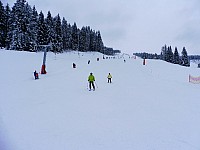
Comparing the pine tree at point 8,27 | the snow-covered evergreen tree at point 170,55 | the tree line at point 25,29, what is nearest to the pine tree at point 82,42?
the tree line at point 25,29

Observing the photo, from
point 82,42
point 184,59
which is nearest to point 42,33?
point 82,42

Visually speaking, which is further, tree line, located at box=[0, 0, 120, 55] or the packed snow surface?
tree line, located at box=[0, 0, 120, 55]

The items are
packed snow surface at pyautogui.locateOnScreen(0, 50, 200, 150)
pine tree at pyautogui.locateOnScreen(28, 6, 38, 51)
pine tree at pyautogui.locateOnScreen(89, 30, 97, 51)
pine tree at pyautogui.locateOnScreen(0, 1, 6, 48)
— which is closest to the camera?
packed snow surface at pyautogui.locateOnScreen(0, 50, 200, 150)

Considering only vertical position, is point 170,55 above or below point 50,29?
below

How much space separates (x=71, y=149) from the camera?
5625 mm

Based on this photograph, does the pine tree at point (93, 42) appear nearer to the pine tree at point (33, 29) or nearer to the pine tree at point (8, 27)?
the pine tree at point (33, 29)

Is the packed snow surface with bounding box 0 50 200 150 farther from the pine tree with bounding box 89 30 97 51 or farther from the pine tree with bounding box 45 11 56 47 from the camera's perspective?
the pine tree with bounding box 89 30 97 51

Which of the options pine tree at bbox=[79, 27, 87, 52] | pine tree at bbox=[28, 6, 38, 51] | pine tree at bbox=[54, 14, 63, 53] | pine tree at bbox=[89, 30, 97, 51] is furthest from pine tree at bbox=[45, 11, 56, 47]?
pine tree at bbox=[89, 30, 97, 51]

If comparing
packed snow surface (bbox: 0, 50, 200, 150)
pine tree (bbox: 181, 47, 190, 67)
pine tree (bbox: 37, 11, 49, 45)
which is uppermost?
pine tree (bbox: 37, 11, 49, 45)

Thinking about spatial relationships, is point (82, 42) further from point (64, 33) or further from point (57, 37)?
point (57, 37)

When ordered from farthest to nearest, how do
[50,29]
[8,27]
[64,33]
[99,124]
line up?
[64,33]
[50,29]
[8,27]
[99,124]

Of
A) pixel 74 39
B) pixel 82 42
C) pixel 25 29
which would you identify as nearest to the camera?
pixel 25 29

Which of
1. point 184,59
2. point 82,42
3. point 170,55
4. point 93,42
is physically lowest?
point 184,59

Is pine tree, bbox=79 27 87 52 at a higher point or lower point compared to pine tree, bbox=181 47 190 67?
higher
